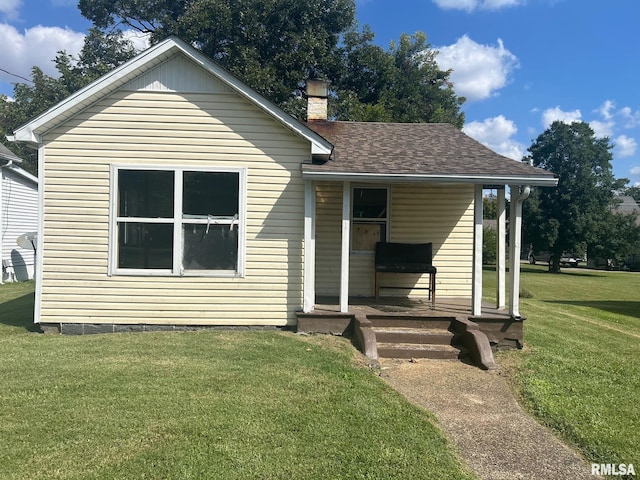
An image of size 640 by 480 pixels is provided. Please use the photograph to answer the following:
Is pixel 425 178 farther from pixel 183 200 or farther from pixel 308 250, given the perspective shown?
pixel 183 200

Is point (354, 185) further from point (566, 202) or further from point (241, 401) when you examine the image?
point (566, 202)

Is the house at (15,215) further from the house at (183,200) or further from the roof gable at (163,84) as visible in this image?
the house at (183,200)

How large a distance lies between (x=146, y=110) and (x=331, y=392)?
5382mm

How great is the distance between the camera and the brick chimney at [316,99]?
33.3 feet

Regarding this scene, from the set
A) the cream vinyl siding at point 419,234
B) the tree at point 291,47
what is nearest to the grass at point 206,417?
the cream vinyl siding at point 419,234

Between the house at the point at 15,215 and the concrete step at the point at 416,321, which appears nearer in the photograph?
the concrete step at the point at 416,321

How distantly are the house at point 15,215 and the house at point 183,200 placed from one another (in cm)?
919

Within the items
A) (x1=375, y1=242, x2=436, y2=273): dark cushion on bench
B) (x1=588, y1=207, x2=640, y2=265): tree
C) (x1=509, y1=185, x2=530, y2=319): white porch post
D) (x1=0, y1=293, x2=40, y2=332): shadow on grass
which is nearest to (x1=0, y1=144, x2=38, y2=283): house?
(x1=0, y1=293, x2=40, y2=332): shadow on grass

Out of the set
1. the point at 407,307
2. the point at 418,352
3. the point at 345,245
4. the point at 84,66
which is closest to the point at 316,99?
the point at 345,245

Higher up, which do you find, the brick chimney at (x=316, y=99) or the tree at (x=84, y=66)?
the tree at (x=84, y=66)

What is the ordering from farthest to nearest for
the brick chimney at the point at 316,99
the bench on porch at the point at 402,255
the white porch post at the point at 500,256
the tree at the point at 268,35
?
the tree at the point at 268,35 → the brick chimney at the point at 316,99 → the bench on porch at the point at 402,255 → the white porch post at the point at 500,256

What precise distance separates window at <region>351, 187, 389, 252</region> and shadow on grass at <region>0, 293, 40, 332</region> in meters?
5.99

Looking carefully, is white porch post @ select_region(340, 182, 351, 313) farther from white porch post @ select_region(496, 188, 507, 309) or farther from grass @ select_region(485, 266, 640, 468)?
white porch post @ select_region(496, 188, 507, 309)

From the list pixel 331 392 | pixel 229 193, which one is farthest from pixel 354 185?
pixel 331 392
